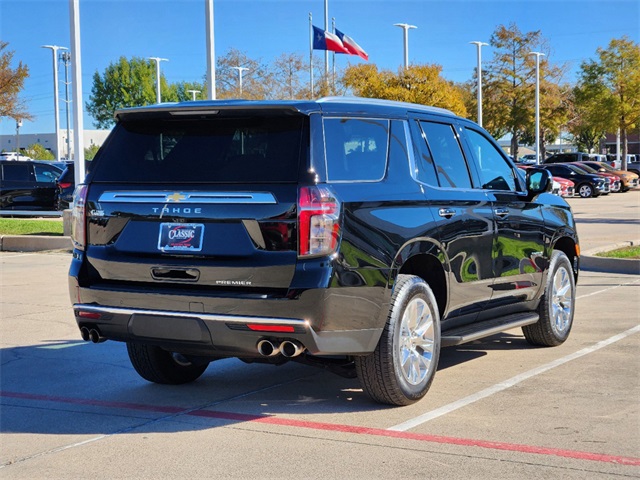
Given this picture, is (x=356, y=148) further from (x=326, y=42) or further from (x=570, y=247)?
(x=326, y=42)

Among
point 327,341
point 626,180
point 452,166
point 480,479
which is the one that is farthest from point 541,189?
point 626,180

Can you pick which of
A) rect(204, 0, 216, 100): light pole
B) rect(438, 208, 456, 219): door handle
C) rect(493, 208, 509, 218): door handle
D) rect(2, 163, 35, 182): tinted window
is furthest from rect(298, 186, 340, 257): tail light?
rect(2, 163, 35, 182): tinted window

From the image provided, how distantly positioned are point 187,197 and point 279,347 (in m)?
1.09

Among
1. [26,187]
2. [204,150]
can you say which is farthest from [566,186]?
[204,150]

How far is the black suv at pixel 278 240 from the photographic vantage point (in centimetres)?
541

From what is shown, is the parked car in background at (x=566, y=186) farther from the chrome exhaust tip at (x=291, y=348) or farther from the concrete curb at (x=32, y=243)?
the chrome exhaust tip at (x=291, y=348)

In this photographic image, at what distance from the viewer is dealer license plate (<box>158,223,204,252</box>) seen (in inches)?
220

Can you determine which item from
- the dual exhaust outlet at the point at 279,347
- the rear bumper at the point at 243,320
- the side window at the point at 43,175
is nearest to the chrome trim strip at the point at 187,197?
the rear bumper at the point at 243,320

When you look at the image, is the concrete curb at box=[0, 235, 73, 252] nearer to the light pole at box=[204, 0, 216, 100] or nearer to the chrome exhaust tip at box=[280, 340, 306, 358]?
the light pole at box=[204, 0, 216, 100]

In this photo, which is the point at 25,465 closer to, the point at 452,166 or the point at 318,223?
the point at 318,223

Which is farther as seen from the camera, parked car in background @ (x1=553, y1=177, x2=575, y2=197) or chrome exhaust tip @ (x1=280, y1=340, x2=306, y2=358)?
parked car in background @ (x1=553, y1=177, x2=575, y2=197)

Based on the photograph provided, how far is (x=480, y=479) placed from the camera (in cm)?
464

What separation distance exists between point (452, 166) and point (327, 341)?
2.15 metres

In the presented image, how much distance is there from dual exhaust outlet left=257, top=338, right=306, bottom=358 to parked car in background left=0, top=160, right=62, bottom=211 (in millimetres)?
23287
